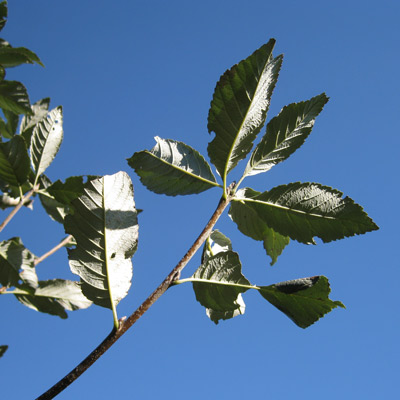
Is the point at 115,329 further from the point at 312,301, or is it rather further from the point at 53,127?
the point at 53,127

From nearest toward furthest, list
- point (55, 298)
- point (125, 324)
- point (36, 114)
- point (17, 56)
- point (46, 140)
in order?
point (125, 324), point (55, 298), point (46, 140), point (17, 56), point (36, 114)

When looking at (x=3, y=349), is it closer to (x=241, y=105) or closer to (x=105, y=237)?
(x=105, y=237)

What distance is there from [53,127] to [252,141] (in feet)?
4.64

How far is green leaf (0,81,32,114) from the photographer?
2.37 meters

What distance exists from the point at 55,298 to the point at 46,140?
0.82 metres

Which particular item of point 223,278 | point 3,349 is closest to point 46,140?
point 3,349

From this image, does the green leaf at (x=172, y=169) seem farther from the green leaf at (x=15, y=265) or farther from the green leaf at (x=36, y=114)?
the green leaf at (x=36, y=114)

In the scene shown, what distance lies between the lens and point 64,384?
2.85 ft

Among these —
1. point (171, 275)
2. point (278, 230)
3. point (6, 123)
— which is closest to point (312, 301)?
point (278, 230)

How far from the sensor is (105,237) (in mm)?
1102

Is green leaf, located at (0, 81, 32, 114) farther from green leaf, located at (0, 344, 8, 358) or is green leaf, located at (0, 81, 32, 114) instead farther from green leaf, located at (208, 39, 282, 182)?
green leaf, located at (208, 39, 282, 182)

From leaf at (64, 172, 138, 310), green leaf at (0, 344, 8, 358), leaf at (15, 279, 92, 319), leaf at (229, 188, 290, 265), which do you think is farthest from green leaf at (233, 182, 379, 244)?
leaf at (15, 279, 92, 319)

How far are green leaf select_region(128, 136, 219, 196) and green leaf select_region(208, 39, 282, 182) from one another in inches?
2.3

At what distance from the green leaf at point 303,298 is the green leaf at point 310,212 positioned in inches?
5.0
